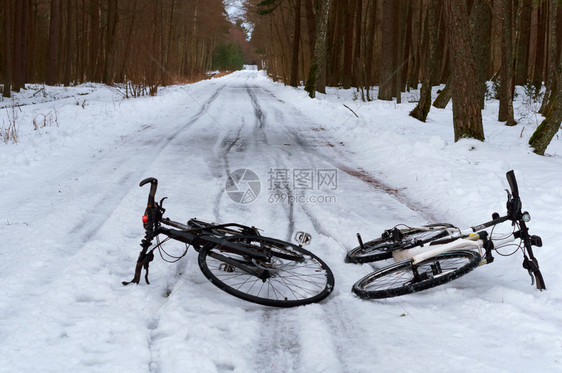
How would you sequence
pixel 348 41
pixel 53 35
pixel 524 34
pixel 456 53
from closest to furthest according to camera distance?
pixel 456 53 < pixel 524 34 < pixel 53 35 < pixel 348 41

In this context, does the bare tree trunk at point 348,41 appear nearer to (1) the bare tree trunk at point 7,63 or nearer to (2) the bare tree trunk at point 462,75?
(1) the bare tree trunk at point 7,63

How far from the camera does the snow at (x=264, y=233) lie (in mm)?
3033

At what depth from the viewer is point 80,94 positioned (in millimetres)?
21047

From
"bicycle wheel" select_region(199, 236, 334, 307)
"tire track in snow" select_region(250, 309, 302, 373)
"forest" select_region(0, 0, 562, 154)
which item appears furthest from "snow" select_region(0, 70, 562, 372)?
"forest" select_region(0, 0, 562, 154)

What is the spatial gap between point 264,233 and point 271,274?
1.24 meters

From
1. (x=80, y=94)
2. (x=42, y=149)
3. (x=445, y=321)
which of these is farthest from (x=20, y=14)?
(x=445, y=321)

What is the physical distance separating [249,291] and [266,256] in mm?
345

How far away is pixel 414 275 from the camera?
12.5 feet

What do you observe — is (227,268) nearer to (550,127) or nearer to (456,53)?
(456,53)

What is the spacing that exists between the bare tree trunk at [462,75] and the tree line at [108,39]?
14.6 metres

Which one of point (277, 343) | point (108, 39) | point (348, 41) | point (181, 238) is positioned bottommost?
point (277, 343)

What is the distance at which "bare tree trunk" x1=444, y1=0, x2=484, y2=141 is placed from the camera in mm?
9703

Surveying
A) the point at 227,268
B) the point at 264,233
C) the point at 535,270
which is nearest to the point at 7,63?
the point at 264,233

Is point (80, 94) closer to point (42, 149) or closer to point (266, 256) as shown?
point (42, 149)
